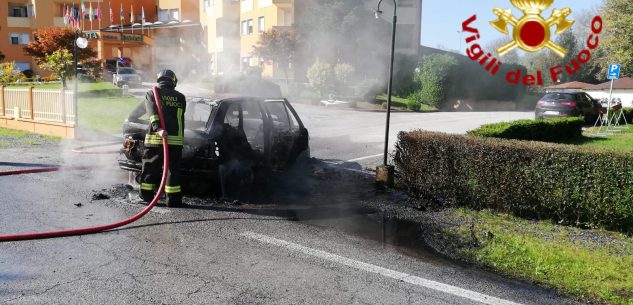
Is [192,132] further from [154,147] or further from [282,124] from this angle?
[282,124]

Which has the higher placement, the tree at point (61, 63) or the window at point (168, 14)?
the window at point (168, 14)

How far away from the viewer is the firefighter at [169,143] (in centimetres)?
587

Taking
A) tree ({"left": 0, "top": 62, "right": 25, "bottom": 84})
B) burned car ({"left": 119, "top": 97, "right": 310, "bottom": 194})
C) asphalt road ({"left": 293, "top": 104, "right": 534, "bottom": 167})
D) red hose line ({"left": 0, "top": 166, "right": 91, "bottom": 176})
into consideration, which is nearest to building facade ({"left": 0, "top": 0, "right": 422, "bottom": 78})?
tree ({"left": 0, "top": 62, "right": 25, "bottom": 84})

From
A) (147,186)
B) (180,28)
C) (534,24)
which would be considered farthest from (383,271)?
(180,28)

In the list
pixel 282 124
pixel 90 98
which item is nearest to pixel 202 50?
pixel 90 98

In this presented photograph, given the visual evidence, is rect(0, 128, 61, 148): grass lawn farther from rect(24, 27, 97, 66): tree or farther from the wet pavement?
rect(24, 27, 97, 66): tree

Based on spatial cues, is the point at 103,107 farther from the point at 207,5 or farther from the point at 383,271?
the point at 383,271

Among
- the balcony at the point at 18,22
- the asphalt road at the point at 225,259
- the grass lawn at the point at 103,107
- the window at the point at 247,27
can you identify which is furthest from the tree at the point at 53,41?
the asphalt road at the point at 225,259

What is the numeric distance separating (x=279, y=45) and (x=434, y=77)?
33.3 ft

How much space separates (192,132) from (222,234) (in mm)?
1852

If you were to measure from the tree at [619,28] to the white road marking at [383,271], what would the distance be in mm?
19816

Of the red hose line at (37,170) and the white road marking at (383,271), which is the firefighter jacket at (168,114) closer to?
the white road marking at (383,271)

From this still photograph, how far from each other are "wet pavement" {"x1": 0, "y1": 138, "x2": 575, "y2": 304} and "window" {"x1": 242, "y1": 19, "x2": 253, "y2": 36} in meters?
29.8

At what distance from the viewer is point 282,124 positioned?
7914 millimetres
